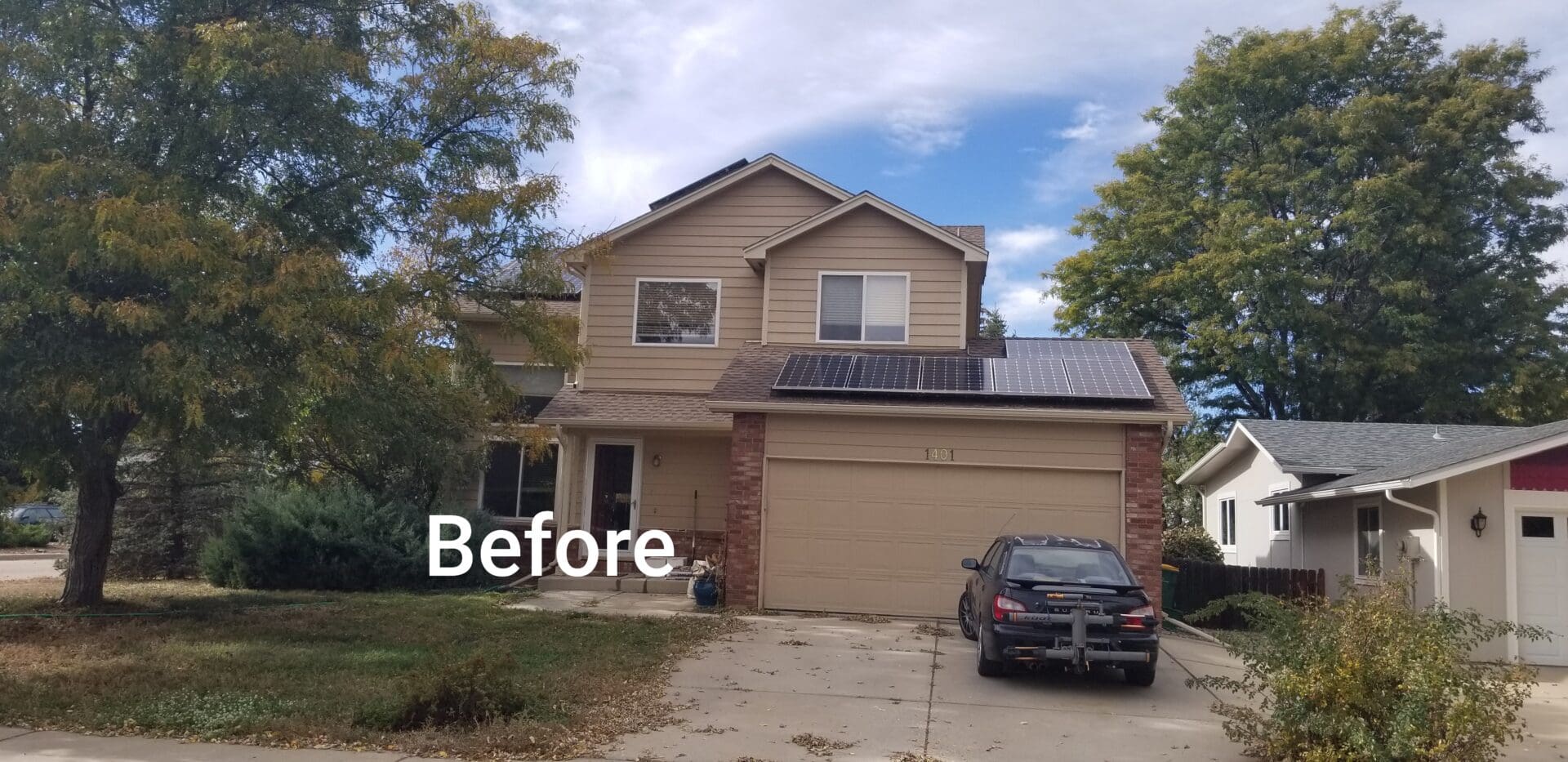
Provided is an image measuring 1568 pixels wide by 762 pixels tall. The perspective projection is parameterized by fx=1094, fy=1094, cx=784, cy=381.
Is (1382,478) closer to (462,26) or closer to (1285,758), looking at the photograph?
(1285,758)

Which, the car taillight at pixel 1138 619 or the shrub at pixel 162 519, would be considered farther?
the shrub at pixel 162 519

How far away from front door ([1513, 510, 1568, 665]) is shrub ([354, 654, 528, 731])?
13.5 metres

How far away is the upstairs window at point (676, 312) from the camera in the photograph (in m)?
19.6

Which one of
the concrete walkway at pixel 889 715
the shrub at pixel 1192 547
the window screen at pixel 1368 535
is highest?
the window screen at pixel 1368 535

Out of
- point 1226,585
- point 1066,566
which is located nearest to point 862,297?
point 1226,585

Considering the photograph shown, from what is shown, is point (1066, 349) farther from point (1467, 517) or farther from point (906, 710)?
point (906, 710)

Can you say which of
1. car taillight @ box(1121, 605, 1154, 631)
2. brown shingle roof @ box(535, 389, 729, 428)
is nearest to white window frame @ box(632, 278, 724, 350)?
brown shingle roof @ box(535, 389, 729, 428)

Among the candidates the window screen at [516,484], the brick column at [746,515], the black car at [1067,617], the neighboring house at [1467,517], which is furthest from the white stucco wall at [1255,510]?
the window screen at [516,484]

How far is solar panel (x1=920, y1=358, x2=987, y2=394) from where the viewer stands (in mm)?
15634

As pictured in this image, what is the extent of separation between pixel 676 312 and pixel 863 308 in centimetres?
345

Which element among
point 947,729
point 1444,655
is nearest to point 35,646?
point 947,729

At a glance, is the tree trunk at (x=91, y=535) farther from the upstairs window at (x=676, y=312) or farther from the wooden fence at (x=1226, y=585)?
the wooden fence at (x=1226, y=585)

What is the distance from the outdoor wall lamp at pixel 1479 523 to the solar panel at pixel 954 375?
679cm

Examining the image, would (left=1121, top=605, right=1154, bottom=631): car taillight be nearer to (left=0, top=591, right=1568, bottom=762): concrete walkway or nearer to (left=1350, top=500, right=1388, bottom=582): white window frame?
(left=0, top=591, right=1568, bottom=762): concrete walkway
